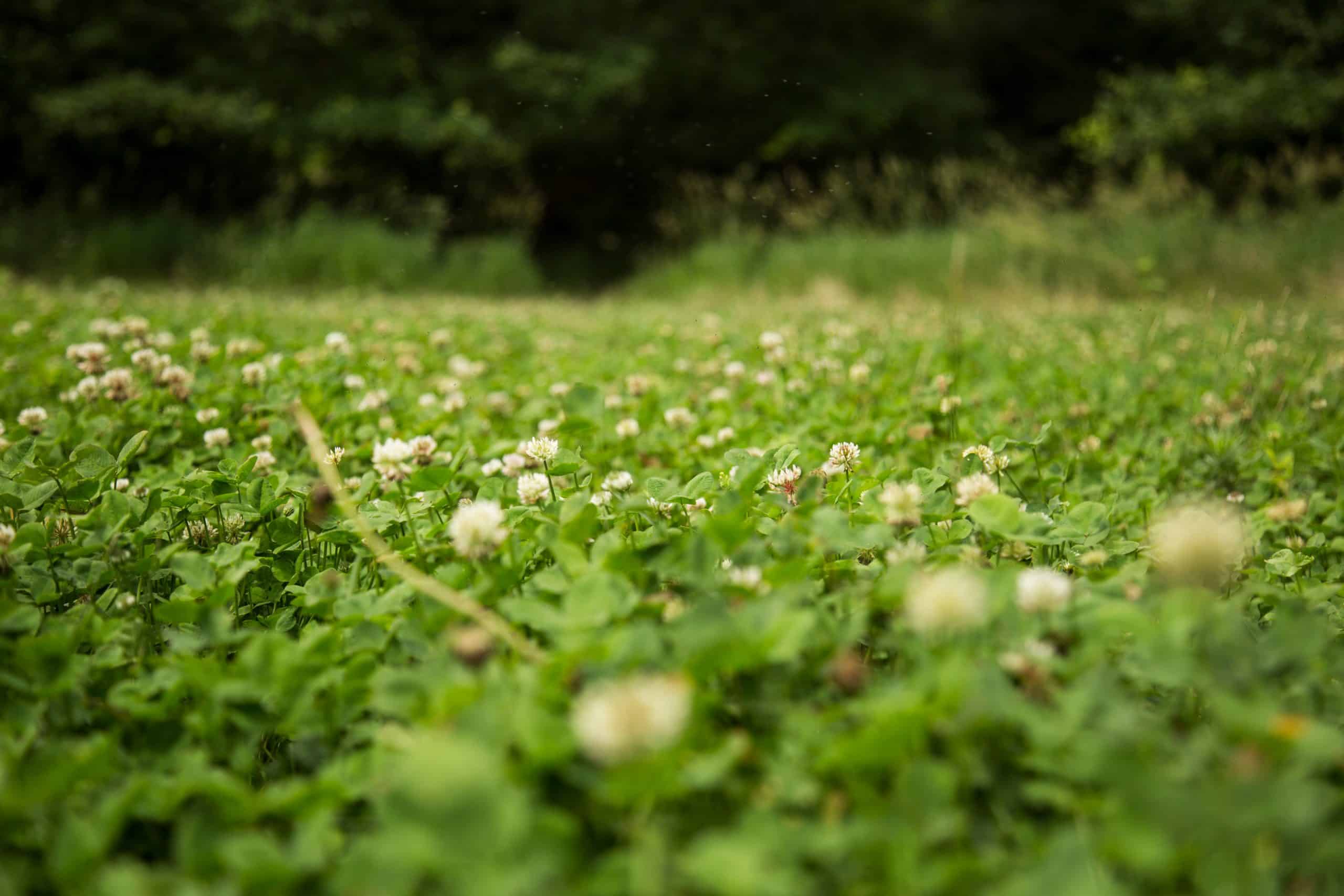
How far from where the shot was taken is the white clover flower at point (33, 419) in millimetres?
1614

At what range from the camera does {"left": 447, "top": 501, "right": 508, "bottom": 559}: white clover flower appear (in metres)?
0.91

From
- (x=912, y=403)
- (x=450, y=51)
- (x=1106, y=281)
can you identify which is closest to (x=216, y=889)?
(x=912, y=403)

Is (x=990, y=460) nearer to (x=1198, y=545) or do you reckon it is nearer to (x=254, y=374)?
(x=1198, y=545)

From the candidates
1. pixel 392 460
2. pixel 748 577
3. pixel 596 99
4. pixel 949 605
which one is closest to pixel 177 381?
pixel 392 460

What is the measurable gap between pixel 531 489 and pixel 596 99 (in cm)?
1138

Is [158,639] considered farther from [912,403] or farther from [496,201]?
[496,201]

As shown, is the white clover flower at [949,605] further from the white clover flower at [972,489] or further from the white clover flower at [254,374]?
the white clover flower at [254,374]

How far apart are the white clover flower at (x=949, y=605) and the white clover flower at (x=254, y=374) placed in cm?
190

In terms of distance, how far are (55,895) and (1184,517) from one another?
102 cm

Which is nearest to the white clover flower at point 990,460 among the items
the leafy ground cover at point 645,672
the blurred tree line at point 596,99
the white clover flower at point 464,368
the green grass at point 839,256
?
the leafy ground cover at point 645,672

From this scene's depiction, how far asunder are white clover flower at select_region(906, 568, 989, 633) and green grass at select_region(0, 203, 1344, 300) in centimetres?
628

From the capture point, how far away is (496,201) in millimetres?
11562

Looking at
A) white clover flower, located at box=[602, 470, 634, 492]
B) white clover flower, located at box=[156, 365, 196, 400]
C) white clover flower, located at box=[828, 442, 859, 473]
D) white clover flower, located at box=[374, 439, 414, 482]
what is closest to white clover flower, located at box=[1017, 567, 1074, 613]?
white clover flower, located at box=[828, 442, 859, 473]

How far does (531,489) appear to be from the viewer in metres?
1.32
